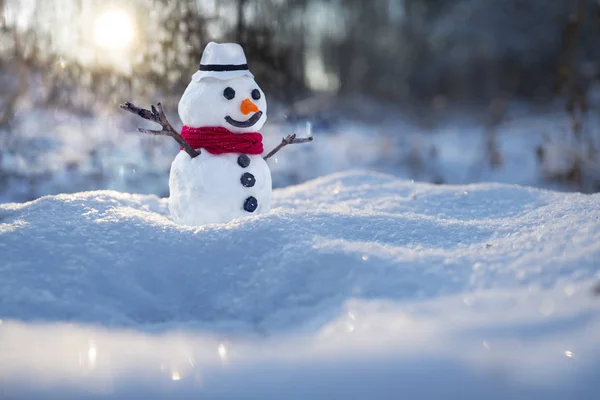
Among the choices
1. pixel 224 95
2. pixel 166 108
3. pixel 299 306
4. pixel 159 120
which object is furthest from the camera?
pixel 166 108

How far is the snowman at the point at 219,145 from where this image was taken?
2.77 meters

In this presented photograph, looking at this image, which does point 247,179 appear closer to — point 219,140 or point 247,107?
point 219,140

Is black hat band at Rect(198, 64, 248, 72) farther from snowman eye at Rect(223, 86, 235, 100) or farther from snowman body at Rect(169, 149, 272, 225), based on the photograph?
snowman body at Rect(169, 149, 272, 225)

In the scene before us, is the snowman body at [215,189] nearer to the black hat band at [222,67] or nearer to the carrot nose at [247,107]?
the carrot nose at [247,107]

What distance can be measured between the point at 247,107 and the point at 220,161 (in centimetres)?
29

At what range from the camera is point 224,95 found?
278 centimetres

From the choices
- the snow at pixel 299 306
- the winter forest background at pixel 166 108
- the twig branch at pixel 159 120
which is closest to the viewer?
the snow at pixel 299 306

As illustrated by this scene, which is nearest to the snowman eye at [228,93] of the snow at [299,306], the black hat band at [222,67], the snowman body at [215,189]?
the black hat band at [222,67]

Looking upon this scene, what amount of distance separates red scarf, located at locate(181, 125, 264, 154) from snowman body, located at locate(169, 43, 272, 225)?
0.02 meters

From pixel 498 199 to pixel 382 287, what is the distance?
1640mm

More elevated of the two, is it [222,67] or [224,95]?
[222,67]

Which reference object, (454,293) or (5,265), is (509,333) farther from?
(5,265)

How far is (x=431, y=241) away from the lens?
228 cm

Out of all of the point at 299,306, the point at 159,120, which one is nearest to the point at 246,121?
the point at 159,120
